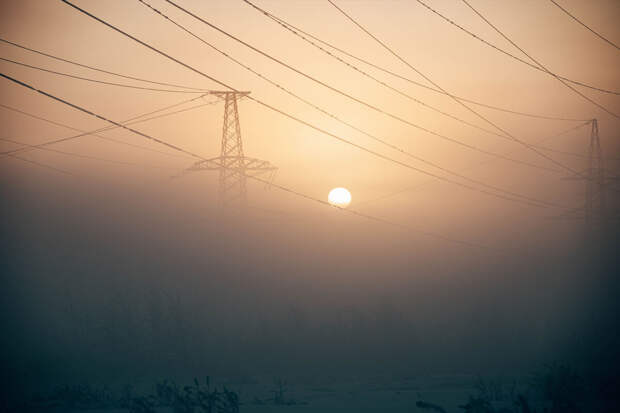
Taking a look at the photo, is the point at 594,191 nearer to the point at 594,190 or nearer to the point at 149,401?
the point at 594,190

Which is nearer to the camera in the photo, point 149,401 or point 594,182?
point 149,401

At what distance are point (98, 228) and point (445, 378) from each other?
1243 inches

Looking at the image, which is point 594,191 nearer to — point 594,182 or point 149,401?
point 594,182

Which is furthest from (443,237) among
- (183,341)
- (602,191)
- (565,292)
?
(183,341)

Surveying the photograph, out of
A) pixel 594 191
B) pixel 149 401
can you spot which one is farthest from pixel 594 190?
pixel 149 401

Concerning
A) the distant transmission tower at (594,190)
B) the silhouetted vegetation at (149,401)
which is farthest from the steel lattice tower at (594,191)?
the silhouetted vegetation at (149,401)

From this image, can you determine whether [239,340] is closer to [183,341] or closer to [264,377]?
[183,341]

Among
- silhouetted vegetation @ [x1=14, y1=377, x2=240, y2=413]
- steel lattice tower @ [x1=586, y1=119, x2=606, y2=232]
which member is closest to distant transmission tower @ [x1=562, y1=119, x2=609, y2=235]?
steel lattice tower @ [x1=586, y1=119, x2=606, y2=232]

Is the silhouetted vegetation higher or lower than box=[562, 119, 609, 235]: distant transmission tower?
lower

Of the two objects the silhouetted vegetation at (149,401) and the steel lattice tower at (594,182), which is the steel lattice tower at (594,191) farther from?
the silhouetted vegetation at (149,401)

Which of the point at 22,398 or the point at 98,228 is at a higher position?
the point at 98,228

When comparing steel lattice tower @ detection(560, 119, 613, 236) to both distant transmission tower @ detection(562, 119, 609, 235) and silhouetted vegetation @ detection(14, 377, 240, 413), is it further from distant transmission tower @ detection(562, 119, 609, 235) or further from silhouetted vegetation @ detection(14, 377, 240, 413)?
silhouetted vegetation @ detection(14, 377, 240, 413)

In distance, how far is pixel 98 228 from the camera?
45.2m

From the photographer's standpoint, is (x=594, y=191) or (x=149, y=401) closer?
(x=149, y=401)
